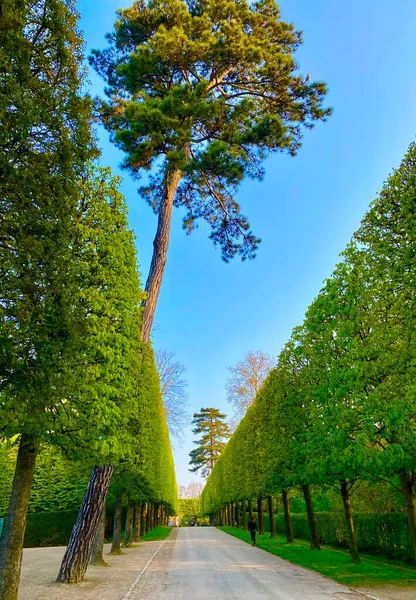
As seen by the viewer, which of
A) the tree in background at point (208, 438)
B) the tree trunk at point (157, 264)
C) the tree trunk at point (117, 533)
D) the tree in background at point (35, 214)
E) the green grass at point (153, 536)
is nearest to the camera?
the tree in background at point (35, 214)

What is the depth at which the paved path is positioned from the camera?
886 centimetres

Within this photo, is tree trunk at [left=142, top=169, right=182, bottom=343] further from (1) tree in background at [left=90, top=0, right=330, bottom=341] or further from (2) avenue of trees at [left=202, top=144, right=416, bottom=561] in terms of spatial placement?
(2) avenue of trees at [left=202, top=144, right=416, bottom=561]

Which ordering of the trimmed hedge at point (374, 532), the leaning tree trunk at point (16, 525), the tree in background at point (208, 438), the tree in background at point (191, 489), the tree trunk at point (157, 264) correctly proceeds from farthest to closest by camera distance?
the tree in background at point (191, 489) < the tree in background at point (208, 438) < the trimmed hedge at point (374, 532) < the tree trunk at point (157, 264) < the leaning tree trunk at point (16, 525)

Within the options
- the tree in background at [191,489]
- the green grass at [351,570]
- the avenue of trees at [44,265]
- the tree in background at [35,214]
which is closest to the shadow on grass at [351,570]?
the green grass at [351,570]

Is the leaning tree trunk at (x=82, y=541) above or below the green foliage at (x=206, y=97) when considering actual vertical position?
below

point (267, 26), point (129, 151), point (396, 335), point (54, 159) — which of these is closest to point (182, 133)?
point (129, 151)

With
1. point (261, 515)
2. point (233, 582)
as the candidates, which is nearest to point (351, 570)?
point (233, 582)

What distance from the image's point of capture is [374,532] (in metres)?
17.7

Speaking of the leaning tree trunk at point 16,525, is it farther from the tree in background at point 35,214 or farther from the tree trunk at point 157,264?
the tree trunk at point 157,264

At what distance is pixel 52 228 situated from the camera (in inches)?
228

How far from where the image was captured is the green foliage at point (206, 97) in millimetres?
11492

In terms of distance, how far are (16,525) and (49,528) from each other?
83.6 feet

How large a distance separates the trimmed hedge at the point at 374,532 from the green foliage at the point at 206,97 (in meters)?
12.0

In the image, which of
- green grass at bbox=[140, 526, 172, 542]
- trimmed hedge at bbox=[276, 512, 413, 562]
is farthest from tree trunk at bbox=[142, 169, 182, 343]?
green grass at bbox=[140, 526, 172, 542]
